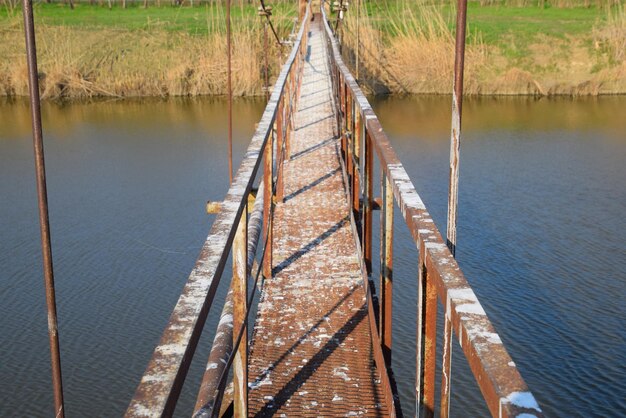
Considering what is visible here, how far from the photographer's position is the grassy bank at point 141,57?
1958 centimetres

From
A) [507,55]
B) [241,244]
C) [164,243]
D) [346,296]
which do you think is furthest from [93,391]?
[507,55]

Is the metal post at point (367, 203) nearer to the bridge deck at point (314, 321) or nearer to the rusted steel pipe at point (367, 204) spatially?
the rusted steel pipe at point (367, 204)

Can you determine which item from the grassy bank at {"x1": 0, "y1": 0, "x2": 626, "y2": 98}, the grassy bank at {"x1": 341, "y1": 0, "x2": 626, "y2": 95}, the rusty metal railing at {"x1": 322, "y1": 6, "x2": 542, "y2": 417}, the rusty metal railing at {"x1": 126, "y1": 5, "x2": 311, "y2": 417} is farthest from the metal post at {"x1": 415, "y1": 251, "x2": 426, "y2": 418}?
the grassy bank at {"x1": 341, "y1": 0, "x2": 626, "y2": 95}

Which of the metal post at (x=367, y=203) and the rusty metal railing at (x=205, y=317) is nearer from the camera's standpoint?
the rusty metal railing at (x=205, y=317)

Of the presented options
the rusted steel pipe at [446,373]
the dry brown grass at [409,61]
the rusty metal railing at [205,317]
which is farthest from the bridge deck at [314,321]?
the dry brown grass at [409,61]

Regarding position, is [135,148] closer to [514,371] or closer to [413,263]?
[413,263]

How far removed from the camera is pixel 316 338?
2951mm

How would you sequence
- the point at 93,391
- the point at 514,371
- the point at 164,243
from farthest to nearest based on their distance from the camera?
1. the point at 164,243
2. the point at 93,391
3. the point at 514,371

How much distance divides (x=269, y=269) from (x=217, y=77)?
16813 millimetres

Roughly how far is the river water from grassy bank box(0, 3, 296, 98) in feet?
13.9

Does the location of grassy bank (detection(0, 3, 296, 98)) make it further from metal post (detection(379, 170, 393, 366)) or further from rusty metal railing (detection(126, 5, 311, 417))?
rusty metal railing (detection(126, 5, 311, 417))

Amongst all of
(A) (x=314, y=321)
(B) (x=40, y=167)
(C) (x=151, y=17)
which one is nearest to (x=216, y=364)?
(B) (x=40, y=167)

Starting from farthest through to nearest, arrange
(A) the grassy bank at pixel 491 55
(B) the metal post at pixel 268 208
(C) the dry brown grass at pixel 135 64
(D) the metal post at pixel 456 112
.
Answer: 1. (C) the dry brown grass at pixel 135 64
2. (A) the grassy bank at pixel 491 55
3. (B) the metal post at pixel 268 208
4. (D) the metal post at pixel 456 112

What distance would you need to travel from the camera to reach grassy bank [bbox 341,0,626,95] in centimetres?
1914
